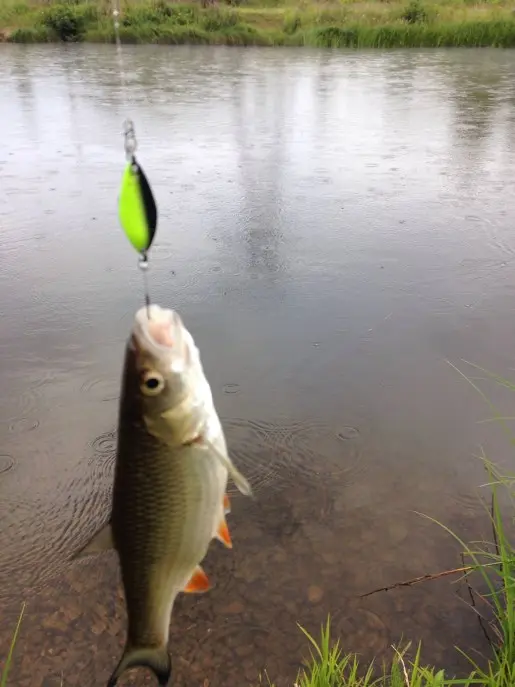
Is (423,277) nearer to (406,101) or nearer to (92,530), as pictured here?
(92,530)

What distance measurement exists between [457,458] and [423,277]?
6.65ft

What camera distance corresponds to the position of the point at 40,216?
592 centimetres

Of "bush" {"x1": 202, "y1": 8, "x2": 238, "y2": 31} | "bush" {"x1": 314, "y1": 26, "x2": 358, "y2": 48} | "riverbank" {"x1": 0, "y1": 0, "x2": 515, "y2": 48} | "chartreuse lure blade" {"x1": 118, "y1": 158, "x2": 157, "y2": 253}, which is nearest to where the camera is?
"chartreuse lure blade" {"x1": 118, "y1": 158, "x2": 157, "y2": 253}

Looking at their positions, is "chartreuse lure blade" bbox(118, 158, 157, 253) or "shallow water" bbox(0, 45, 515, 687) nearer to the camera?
"chartreuse lure blade" bbox(118, 158, 157, 253)

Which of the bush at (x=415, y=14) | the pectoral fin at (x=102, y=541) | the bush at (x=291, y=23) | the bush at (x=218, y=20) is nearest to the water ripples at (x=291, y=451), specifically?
the pectoral fin at (x=102, y=541)

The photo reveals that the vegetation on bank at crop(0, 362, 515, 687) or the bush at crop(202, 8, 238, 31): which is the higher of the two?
the bush at crop(202, 8, 238, 31)

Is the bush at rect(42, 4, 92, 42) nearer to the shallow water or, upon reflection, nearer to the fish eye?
the shallow water

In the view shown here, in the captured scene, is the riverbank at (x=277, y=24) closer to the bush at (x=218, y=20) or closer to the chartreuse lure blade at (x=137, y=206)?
the bush at (x=218, y=20)

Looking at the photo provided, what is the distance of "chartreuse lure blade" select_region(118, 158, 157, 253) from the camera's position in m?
1.51

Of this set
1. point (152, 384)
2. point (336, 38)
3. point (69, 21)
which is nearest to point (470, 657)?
point (152, 384)

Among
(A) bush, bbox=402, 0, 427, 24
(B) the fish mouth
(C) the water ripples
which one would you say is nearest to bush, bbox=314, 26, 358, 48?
(A) bush, bbox=402, 0, 427, 24

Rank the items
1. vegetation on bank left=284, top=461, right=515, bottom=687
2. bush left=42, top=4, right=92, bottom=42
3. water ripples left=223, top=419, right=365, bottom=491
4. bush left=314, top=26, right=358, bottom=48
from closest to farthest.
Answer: vegetation on bank left=284, top=461, right=515, bottom=687, water ripples left=223, top=419, right=365, bottom=491, bush left=314, top=26, right=358, bottom=48, bush left=42, top=4, right=92, bottom=42

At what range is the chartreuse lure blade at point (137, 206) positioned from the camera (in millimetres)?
1507

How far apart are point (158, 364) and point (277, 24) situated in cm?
2685
